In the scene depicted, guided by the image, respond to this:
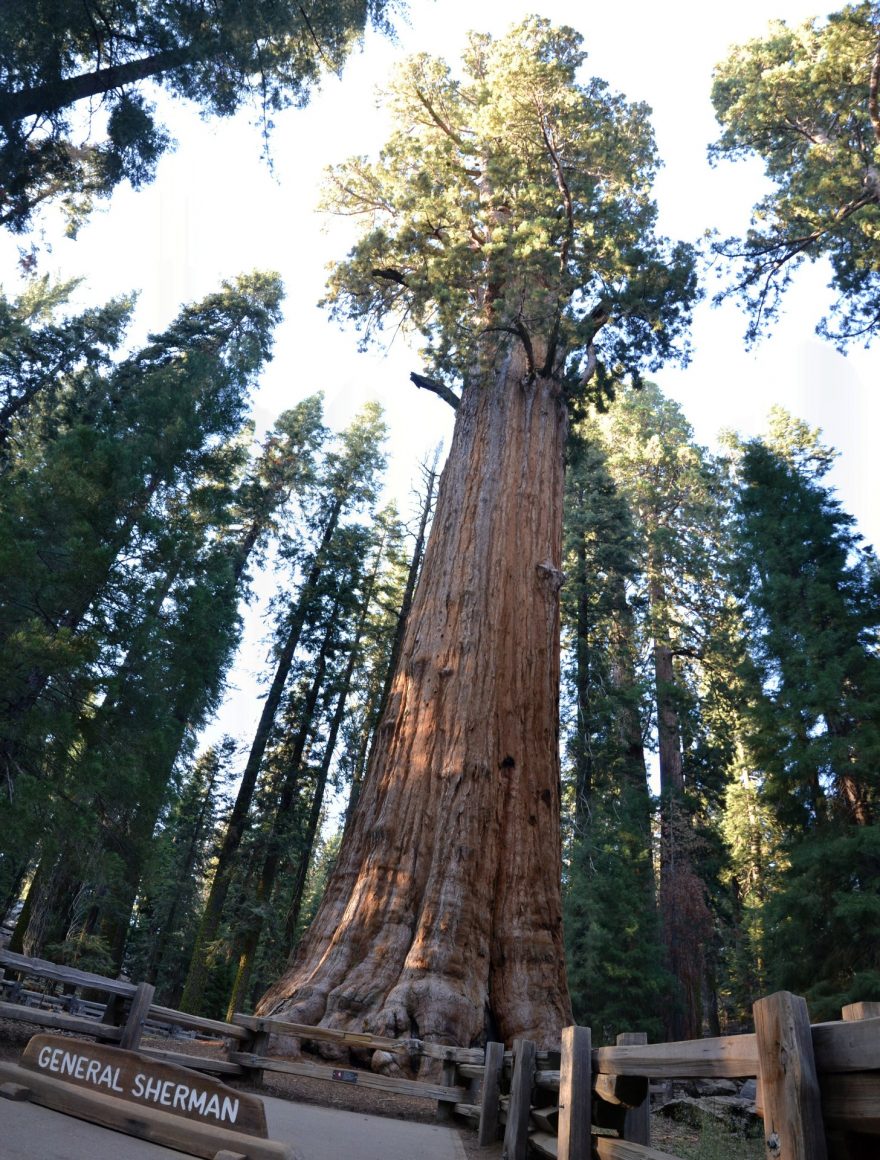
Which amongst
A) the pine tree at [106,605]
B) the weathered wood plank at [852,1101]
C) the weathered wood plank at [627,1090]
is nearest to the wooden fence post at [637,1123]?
the weathered wood plank at [627,1090]

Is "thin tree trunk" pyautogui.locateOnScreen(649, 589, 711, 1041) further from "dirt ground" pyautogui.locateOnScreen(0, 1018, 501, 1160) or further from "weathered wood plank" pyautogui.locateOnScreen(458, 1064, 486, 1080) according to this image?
"weathered wood plank" pyautogui.locateOnScreen(458, 1064, 486, 1080)

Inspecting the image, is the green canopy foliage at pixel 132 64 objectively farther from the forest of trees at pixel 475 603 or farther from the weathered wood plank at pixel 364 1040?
the weathered wood plank at pixel 364 1040

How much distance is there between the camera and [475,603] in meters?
9.11

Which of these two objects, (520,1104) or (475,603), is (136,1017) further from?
(475,603)

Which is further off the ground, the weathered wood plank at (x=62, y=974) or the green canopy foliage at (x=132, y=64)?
the green canopy foliage at (x=132, y=64)

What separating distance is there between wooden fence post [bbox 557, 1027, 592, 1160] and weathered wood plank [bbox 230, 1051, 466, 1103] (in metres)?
2.54

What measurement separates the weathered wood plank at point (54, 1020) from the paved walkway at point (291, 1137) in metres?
1.30

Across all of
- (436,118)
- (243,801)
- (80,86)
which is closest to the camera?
(80,86)

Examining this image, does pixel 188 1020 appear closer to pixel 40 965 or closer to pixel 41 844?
pixel 40 965

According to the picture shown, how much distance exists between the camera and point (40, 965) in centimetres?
637

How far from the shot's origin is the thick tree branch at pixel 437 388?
12680 mm

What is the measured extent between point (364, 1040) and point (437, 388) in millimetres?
9807

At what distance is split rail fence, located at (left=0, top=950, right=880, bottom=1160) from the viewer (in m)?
1.82

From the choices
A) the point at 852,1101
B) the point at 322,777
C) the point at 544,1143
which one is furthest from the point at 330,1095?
the point at 322,777
